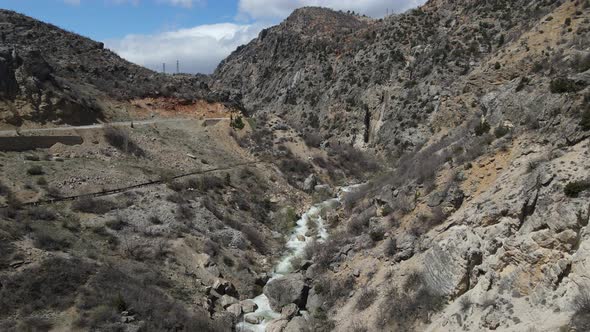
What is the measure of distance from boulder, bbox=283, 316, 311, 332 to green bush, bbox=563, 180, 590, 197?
11.0 metres

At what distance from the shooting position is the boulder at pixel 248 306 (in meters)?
21.8

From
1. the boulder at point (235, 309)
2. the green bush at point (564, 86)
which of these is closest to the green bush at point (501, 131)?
the green bush at point (564, 86)

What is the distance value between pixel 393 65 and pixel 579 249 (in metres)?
54.3

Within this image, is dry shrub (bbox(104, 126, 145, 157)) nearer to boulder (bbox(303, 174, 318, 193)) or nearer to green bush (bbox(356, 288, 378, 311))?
boulder (bbox(303, 174, 318, 193))

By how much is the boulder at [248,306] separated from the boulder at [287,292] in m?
0.83

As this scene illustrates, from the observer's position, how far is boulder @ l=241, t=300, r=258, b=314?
21.8 m

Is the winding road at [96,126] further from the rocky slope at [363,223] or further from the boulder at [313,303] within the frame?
the boulder at [313,303]

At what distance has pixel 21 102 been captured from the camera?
33.6 metres

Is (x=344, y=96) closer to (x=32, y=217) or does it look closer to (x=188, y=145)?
(x=188, y=145)

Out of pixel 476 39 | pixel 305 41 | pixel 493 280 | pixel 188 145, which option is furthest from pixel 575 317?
pixel 305 41

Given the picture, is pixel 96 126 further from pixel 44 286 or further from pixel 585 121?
pixel 585 121

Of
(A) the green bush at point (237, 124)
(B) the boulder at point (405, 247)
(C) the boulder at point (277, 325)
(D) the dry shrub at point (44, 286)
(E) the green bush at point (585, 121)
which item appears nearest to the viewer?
(E) the green bush at point (585, 121)

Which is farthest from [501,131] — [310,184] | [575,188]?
[310,184]

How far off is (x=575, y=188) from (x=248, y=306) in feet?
48.8
